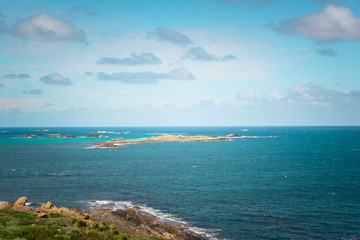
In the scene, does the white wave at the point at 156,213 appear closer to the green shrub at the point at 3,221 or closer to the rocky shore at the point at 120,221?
the rocky shore at the point at 120,221

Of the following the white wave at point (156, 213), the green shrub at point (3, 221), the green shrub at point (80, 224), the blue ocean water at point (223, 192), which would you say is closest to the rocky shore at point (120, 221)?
the green shrub at point (80, 224)

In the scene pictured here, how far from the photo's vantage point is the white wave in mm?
32500

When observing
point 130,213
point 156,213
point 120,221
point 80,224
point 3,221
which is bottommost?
point 156,213

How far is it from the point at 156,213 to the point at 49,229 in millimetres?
20049

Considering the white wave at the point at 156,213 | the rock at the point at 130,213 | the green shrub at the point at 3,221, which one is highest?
the green shrub at the point at 3,221

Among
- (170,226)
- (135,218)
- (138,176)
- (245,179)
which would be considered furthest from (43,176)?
(245,179)

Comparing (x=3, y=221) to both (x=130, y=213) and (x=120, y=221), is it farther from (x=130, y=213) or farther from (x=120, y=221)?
(x=130, y=213)

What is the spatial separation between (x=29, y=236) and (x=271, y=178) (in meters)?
55.1

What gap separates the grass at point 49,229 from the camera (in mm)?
19156

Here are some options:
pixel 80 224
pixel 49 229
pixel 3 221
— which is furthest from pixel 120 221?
pixel 3 221

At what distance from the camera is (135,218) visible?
3578 cm

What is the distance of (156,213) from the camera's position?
39031 mm

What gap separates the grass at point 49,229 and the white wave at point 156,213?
33.3ft

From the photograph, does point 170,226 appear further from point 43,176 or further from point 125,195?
point 43,176
